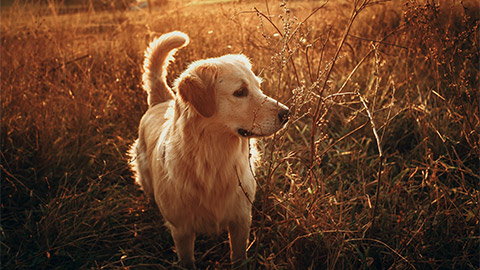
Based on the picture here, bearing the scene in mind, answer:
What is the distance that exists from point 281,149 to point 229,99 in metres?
1.26

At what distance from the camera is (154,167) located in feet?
7.64

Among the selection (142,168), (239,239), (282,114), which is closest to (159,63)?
(142,168)

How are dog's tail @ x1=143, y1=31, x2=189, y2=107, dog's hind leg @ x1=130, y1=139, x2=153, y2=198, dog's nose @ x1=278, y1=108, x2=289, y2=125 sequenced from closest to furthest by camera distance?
dog's nose @ x1=278, y1=108, x2=289, y2=125, dog's tail @ x1=143, y1=31, x2=189, y2=107, dog's hind leg @ x1=130, y1=139, x2=153, y2=198

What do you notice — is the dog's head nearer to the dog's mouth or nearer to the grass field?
the dog's mouth

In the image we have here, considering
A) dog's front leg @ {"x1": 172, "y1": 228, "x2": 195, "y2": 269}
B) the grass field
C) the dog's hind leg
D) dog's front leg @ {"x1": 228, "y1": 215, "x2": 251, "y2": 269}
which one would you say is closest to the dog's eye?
the grass field

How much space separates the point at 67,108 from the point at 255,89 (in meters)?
2.19

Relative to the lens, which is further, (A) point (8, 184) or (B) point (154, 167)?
(A) point (8, 184)

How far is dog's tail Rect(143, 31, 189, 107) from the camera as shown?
8.56ft

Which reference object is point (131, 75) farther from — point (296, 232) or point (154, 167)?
point (296, 232)

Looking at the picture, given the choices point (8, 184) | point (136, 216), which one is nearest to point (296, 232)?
point (136, 216)

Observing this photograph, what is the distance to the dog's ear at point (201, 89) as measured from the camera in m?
1.88

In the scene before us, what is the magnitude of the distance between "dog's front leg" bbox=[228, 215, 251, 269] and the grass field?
0.08 m

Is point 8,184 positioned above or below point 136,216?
above

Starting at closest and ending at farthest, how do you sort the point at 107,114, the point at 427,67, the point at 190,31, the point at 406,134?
the point at 406,134, the point at 107,114, the point at 427,67, the point at 190,31
